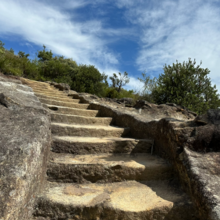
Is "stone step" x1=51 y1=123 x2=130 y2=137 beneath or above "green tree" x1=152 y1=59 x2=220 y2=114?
beneath

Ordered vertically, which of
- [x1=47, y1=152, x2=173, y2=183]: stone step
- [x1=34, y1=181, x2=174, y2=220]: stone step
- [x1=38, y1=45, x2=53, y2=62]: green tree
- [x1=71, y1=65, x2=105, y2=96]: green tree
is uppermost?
[x1=38, y1=45, x2=53, y2=62]: green tree

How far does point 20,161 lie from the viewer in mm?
1104

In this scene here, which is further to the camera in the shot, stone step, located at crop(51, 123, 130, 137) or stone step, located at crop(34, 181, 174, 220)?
stone step, located at crop(51, 123, 130, 137)

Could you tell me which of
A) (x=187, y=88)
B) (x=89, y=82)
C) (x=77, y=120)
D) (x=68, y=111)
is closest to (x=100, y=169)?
(x=77, y=120)

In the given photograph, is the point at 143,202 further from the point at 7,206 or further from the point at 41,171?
the point at 7,206

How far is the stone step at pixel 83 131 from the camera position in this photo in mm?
2281

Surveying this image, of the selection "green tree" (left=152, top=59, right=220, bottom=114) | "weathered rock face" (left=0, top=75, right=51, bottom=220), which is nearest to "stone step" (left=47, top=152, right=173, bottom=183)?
"weathered rock face" (left=0, top=75, right=51, bottom=220)

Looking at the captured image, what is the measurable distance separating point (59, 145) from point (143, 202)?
1.06 meters

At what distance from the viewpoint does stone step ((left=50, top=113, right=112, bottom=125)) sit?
2.70 m

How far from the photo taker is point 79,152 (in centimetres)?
203

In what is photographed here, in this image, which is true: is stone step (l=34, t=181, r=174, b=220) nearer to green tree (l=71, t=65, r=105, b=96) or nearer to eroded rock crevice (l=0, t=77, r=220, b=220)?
eroded rock crevice (l=0, t=77, r=220, b=220)

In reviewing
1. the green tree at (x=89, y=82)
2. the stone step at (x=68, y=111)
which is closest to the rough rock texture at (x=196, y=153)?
the stone step at (x=68, y=111)

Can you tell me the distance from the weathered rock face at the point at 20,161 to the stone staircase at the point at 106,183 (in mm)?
195

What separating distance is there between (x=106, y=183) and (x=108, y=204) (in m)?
0.39
